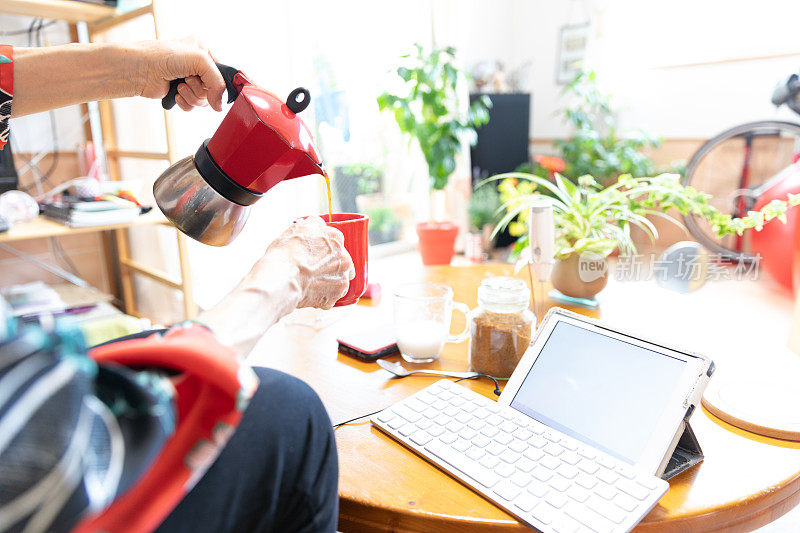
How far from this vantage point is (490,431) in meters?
0.68

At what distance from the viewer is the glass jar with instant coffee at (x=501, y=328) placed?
84 cm

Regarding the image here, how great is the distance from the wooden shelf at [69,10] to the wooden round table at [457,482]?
1.39 meters

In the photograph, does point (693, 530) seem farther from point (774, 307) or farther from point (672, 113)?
point (672, 113)

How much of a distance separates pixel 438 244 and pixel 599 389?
1.24 meters

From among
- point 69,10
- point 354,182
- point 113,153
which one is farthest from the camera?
point 354,182

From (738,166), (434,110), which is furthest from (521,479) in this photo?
(738,166)

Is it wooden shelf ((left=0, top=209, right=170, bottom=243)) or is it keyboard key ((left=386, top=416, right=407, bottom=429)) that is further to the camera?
wooden shelf ((left=0, top=209, right=170, bottom=243))

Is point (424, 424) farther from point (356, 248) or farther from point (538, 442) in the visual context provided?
point (356, 248)

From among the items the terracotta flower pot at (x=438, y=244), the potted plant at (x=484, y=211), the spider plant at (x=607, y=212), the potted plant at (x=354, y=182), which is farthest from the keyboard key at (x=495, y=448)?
the potted plant at (x=484, y=211)

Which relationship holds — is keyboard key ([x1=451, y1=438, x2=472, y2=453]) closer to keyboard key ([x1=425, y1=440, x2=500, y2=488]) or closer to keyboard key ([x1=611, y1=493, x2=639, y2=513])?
keyboard key ([x1=425, y1=440, x2=500, y2=488])

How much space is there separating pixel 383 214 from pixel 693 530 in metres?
3.02

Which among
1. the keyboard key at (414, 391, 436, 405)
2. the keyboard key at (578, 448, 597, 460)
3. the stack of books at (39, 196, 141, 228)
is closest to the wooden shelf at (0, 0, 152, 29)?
the stack of books at (39, 196, 141, 228)

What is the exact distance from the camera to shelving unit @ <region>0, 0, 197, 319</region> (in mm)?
1684

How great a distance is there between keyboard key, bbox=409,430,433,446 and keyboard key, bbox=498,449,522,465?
0.30 ft
